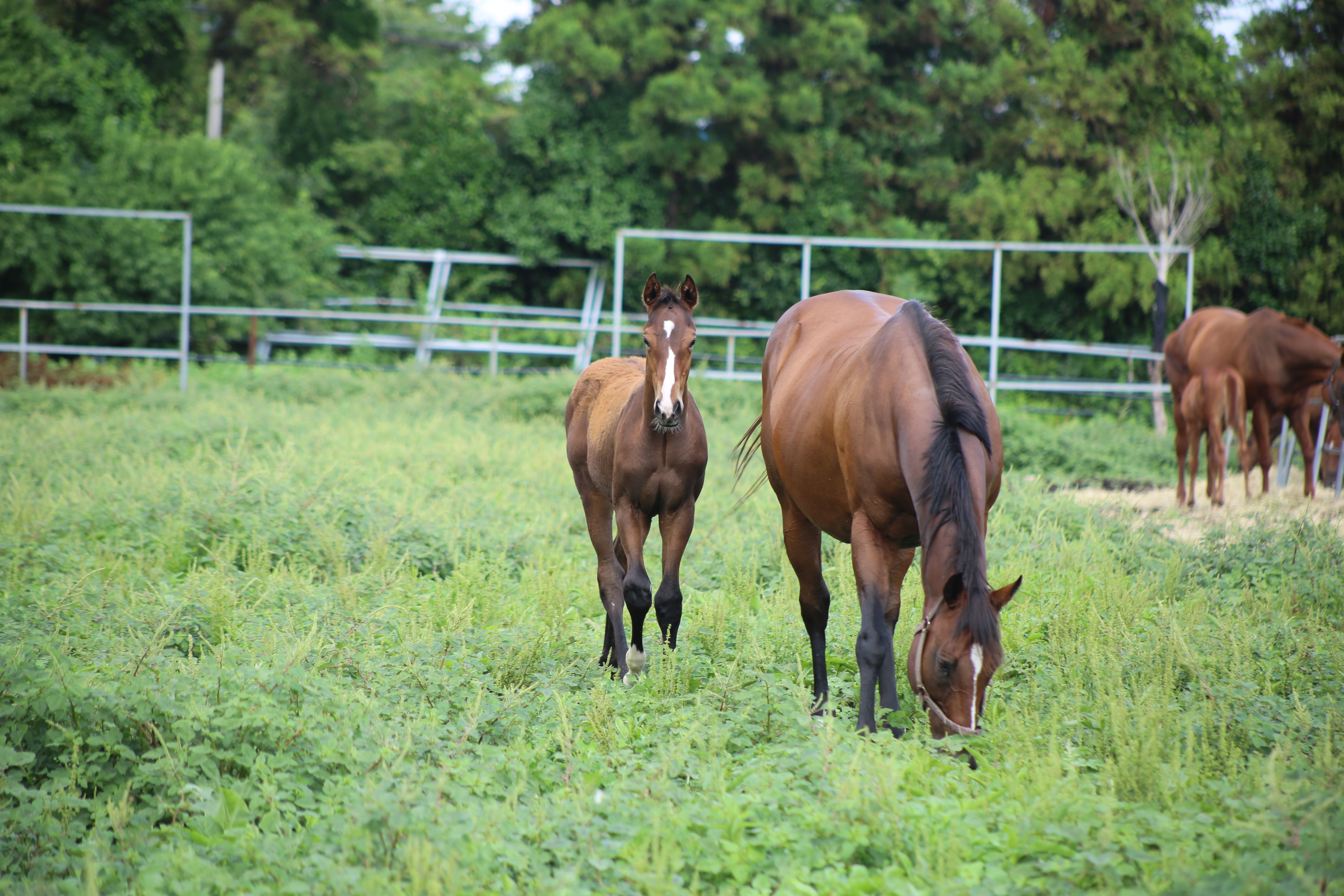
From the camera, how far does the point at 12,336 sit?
18.3 metres

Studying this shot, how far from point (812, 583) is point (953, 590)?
4.41 feet

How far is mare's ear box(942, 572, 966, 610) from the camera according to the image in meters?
3.29

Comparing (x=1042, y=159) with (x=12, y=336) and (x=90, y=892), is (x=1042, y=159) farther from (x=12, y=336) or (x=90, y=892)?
(x=90, y=892)

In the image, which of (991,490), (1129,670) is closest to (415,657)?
(991,490)

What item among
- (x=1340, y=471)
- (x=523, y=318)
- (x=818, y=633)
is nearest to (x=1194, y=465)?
(x=1340, y=471)

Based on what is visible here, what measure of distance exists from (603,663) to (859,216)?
19.0 metres

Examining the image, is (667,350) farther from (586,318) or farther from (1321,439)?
(586,318)

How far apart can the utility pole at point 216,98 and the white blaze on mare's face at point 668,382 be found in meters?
23.7

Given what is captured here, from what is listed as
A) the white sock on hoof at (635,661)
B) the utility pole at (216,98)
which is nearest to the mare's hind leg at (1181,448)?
the white sock on hoof at (635,661)

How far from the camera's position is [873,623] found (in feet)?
12.6

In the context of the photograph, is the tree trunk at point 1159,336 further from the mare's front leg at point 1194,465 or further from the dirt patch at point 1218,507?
the mare's front leg at point 1194,465

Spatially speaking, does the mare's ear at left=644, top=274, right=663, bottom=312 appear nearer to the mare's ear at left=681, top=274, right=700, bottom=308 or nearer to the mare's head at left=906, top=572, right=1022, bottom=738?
the mare's ear at left=681, top=274, right=700, bottom=308

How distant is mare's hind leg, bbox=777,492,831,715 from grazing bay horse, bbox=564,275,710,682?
553mm

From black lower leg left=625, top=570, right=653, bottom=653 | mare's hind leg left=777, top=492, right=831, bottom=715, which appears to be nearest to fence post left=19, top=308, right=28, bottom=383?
black lower leg left=625, top=570, right=653, bottom=653
